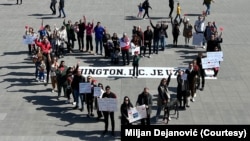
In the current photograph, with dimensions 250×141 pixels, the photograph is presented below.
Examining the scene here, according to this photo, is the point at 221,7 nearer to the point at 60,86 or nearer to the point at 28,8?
the point at 28,8

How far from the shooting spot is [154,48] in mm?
24484

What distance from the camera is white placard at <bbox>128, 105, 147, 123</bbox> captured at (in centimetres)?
1565

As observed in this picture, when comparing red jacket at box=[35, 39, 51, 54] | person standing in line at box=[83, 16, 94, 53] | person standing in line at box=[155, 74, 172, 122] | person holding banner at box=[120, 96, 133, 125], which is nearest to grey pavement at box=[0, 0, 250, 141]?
person standing in line at box=[83, 16, 94, 53]

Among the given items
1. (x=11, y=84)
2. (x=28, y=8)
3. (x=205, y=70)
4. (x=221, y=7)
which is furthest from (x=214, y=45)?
(x=28, y=8)

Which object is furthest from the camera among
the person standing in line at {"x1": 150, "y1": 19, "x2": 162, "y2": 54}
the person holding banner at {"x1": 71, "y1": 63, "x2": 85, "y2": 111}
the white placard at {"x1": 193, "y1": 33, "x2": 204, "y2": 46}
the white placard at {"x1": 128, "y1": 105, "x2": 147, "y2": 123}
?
the white placard at {"x1": 193, "y1": 33, "x2": 204, "y2": 46}

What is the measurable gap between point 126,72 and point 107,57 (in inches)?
88.2

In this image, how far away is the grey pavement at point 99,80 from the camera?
17.0 metres

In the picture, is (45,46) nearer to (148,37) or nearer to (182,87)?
(148,37)

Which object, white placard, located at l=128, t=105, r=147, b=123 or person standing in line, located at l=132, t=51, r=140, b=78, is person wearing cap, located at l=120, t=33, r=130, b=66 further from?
white placard, located at l=128, t=105, r=147, b=123

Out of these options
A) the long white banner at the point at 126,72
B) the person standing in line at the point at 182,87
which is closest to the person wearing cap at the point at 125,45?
the long white banner at the point at 126,72

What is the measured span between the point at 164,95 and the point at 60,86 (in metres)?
4.27

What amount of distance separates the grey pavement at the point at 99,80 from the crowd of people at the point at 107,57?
0.46m

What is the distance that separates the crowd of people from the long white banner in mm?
467

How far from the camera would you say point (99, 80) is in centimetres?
2120
